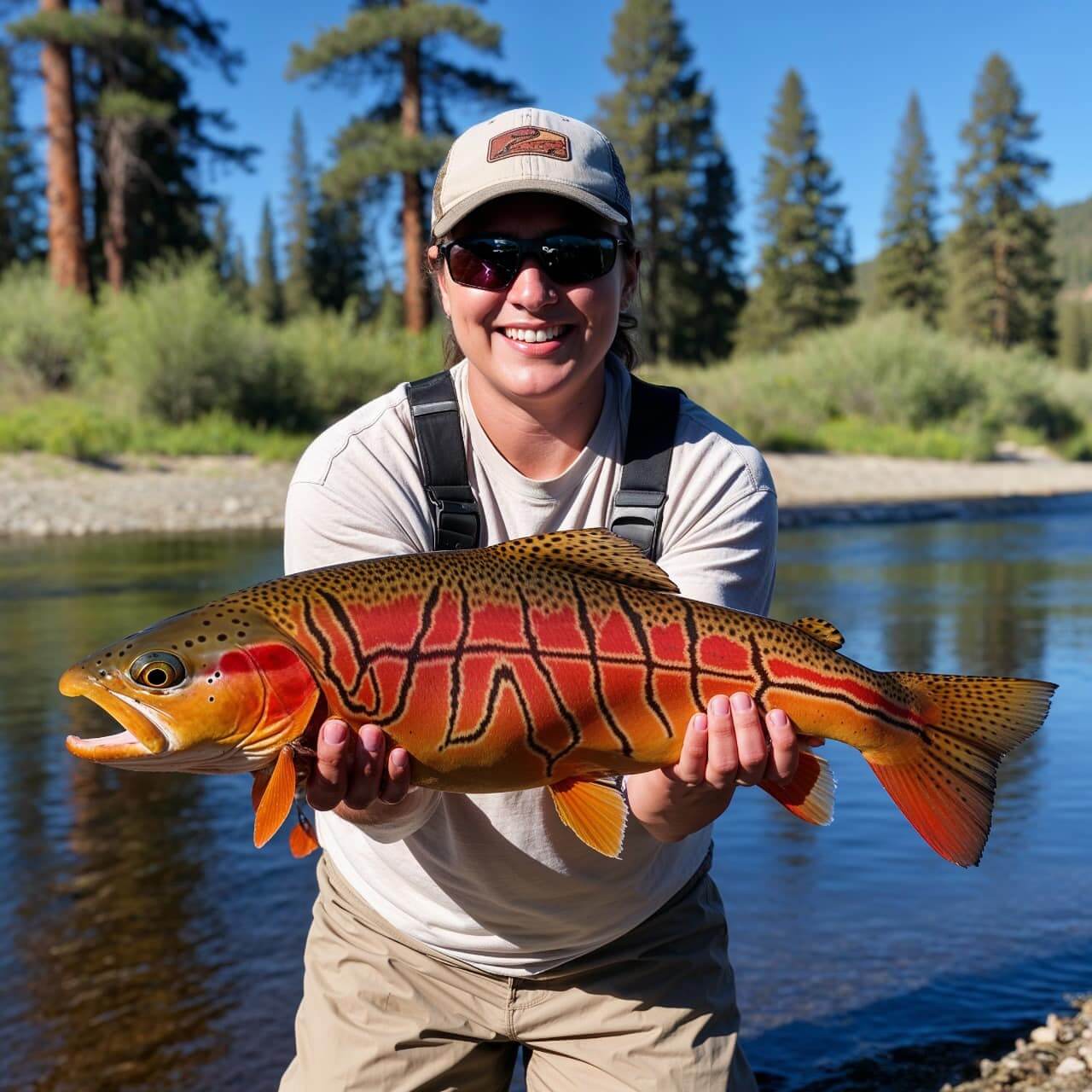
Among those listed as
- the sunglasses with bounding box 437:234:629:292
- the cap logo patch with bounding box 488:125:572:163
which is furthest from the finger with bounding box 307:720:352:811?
the cap logo patch with bounding box 488:125:572:163

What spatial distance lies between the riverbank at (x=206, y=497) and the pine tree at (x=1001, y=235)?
122 feet

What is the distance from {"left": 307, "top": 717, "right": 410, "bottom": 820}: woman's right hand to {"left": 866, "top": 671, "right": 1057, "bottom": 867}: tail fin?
0.99 meters

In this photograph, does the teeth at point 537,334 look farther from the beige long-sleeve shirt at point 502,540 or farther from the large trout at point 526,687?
the large trout at point 526,687

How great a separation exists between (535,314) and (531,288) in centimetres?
6

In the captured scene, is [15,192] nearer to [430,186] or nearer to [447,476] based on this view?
[430,186]

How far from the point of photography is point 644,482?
9.12ft

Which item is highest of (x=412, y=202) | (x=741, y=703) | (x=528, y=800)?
(x=412, y=202)

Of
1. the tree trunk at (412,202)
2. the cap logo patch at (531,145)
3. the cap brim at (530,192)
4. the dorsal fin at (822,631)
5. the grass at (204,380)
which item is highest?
the tree trunk at (412,202)

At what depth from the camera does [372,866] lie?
289cm

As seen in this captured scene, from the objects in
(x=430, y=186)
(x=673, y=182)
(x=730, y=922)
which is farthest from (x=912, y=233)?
(x=730, y=922)

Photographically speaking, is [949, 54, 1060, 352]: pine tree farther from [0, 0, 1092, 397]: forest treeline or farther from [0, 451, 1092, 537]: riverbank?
[0, 451, 1092, 537]: riverbank

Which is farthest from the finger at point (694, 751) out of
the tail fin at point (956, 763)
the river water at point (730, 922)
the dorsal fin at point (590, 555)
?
the river water at point (730, 922)

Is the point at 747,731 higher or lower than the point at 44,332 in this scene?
lower

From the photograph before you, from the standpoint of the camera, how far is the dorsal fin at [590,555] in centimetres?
251
